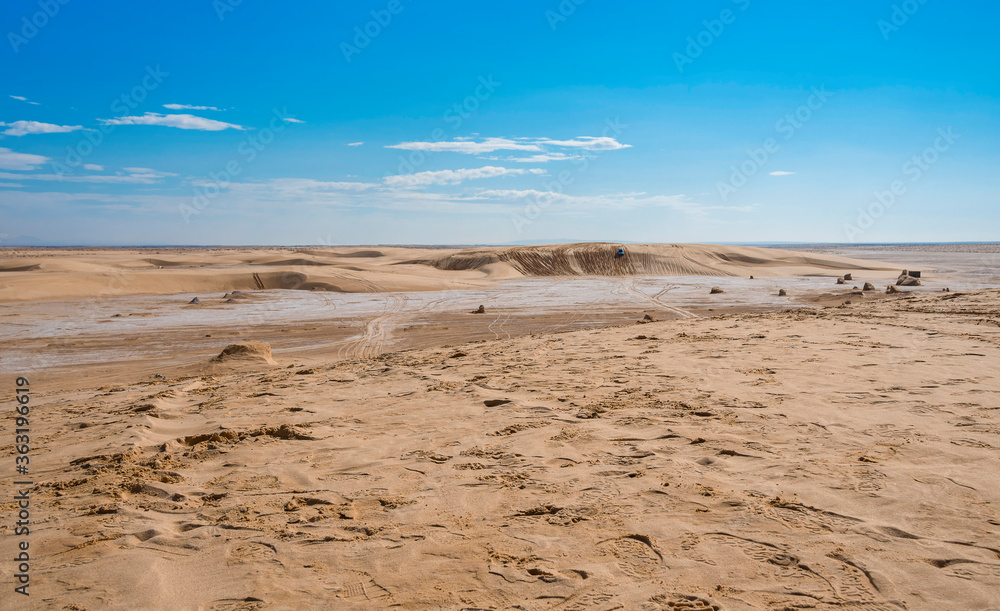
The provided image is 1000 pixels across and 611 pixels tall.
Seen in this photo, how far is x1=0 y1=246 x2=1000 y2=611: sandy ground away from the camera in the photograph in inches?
101

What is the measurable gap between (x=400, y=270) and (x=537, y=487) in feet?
101

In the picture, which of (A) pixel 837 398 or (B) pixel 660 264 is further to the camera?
(B) pixel 660 264

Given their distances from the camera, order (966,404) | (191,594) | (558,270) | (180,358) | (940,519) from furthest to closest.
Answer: (558,270)
(180,358)
(966,404)
(940,519)
(191,594)

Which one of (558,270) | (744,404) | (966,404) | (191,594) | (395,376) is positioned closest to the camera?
(191,594)

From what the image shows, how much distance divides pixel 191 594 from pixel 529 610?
1603 millimetres

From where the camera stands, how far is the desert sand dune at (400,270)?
22.6 m

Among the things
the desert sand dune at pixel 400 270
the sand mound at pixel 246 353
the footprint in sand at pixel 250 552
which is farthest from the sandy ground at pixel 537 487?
the desert sand dune at pixel 400 270

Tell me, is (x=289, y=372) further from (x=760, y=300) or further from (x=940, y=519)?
(x=760, y=300)

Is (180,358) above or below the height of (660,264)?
below

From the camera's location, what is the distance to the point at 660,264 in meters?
37.2

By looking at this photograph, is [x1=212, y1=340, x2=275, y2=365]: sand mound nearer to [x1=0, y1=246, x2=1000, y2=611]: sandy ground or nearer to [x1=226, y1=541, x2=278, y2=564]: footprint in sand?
[x1=0, y1=246, x2=1000, y2=611]: sandy ground

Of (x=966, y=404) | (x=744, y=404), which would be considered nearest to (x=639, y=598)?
(x=744, y=404)

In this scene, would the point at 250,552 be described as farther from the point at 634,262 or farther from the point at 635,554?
the point at 634,262

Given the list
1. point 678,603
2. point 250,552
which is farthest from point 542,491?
point 250,552
